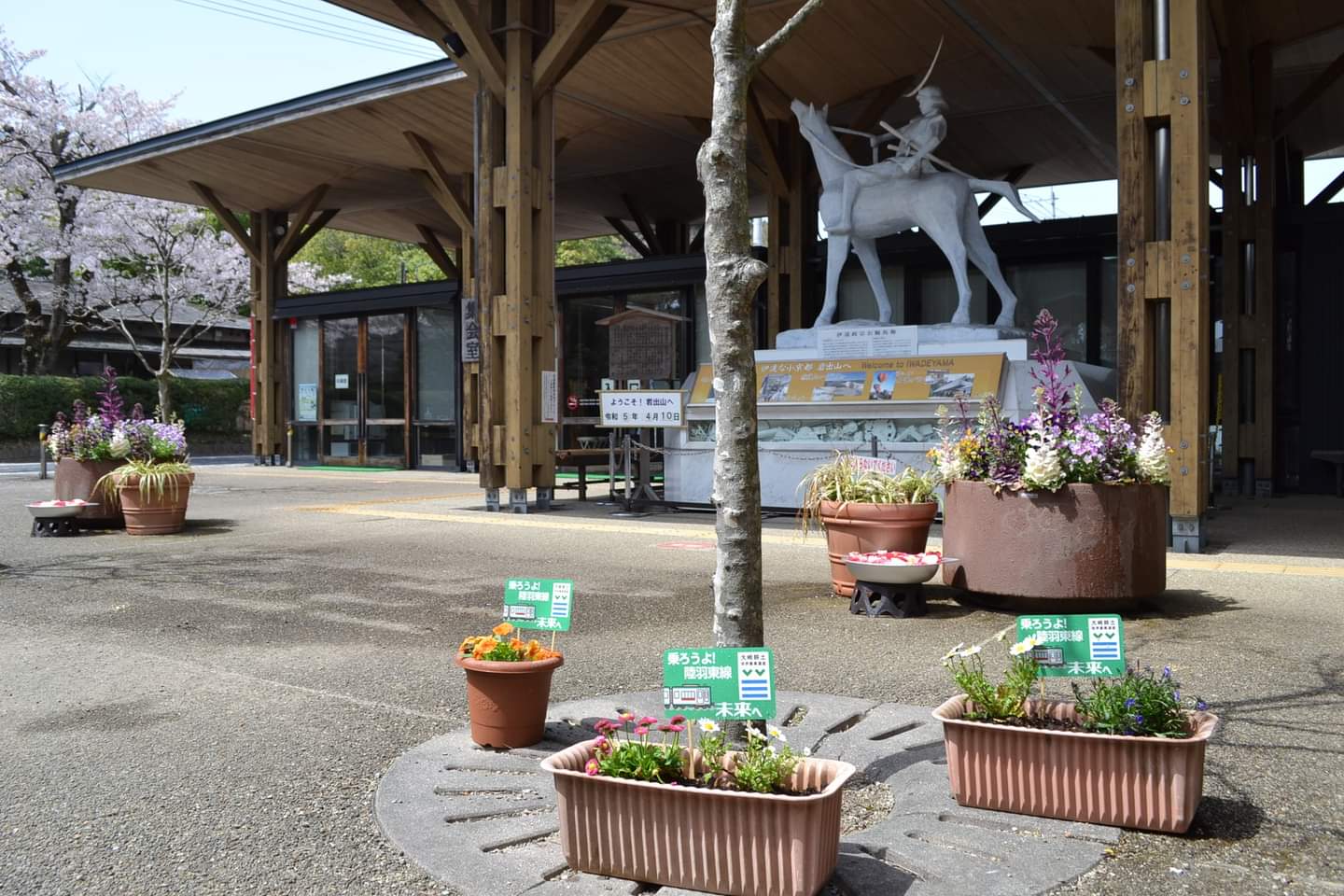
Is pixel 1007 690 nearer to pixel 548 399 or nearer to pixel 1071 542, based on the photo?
pixel 1071 542

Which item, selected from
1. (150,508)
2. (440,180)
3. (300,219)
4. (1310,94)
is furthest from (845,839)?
(300,219)

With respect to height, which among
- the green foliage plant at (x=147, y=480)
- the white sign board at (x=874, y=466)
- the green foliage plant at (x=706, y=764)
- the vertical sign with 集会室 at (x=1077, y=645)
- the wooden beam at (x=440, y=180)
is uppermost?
the wooden beam at (x=440, y=180)

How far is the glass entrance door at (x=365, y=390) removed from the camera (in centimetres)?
2512

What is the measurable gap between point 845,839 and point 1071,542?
355 cm

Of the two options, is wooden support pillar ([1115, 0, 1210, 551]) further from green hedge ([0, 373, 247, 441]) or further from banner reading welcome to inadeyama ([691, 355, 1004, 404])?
green hedge ([0, 373, 247, 441])

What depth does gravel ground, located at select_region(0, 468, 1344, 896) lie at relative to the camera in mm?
3059

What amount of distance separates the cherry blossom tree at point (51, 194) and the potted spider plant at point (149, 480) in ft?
69.5

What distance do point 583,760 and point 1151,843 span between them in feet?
5.16

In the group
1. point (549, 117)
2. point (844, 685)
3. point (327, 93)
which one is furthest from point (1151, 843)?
point (327, 93)

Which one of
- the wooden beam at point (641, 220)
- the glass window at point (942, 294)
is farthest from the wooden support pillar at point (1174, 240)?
the wooden beam at point (641, 220)

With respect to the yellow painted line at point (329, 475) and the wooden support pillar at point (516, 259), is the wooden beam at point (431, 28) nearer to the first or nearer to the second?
the wooden support pillar at point (516, 259)

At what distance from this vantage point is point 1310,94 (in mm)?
15672

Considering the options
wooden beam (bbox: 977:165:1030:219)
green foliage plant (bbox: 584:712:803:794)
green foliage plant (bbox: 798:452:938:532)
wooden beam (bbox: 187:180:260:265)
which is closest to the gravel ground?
green foliage plant (bbox: 584:712:803:794)

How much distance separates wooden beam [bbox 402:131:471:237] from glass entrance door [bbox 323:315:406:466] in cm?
525
